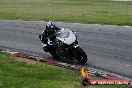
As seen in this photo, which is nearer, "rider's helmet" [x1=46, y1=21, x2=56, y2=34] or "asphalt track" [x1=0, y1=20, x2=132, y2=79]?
"asphalt track" [x1=0, y1=20, x2=132, y2=79]

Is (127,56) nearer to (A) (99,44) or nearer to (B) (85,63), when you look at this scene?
(B) (85,63)

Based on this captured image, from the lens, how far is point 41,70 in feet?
46.5

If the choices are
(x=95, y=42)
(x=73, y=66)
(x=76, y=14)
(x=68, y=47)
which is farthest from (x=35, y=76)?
(x=76, y=14)

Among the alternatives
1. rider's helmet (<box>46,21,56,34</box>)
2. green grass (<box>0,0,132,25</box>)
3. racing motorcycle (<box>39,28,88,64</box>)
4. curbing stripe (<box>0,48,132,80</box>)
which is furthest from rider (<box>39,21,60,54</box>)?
green grass (<box>0,0,132,25</box>)

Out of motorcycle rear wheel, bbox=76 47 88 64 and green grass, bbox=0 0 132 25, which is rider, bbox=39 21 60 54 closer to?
motorcycle rear wheel, bbox=76 47 88 64

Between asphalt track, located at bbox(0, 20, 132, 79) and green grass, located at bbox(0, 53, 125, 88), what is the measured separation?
1976mm

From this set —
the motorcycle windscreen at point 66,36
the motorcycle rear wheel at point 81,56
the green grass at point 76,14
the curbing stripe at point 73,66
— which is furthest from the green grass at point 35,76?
the green grass at point 76,14

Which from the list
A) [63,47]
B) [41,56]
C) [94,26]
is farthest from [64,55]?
[94,26]

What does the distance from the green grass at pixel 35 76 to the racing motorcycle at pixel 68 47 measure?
1.31 m

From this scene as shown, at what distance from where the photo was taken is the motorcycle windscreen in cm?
1625

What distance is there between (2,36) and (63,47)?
32.5ft

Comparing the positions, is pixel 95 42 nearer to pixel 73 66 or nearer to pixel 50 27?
pixel 50 27

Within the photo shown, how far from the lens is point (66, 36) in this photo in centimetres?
1655

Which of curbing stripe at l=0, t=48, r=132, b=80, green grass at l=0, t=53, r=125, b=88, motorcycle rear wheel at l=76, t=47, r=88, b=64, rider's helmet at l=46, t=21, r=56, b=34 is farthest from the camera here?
rider's helmet at l=46, t=21, r=56, b=34
